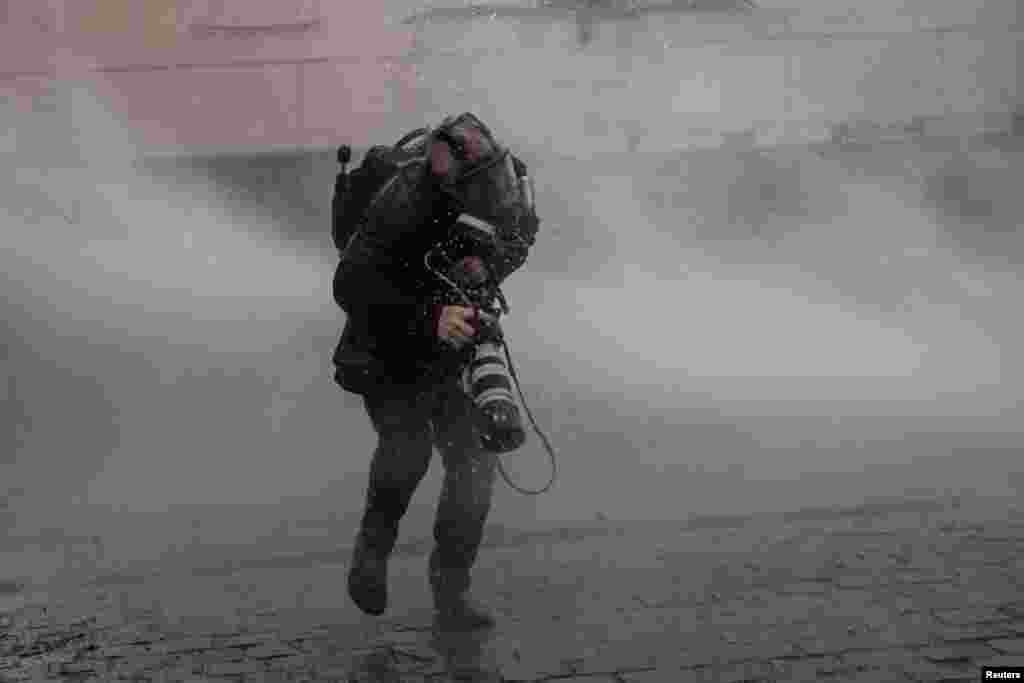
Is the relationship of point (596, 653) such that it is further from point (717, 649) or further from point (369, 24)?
point (369, 24)

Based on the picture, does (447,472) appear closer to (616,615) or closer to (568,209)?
(616,615)

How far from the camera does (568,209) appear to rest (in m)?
10.6

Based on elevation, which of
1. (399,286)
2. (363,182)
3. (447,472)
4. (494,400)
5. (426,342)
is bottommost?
(447,472)

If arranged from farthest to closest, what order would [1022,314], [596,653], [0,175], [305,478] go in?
[0,175] < [1022,314] < [305,478] < [596,653]

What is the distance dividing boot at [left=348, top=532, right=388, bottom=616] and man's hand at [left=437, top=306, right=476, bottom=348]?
84cm

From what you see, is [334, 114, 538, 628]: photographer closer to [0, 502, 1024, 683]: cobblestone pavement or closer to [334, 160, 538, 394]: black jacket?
[334, 160, 538, 394]: black jacket

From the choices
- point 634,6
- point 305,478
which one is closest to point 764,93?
point 634,6

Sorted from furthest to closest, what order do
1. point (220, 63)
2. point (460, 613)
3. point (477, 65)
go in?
point (220, 63)
point (477, 65)
point (460, 613)

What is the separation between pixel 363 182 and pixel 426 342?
601 mm

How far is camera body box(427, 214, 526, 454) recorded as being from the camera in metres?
4.13

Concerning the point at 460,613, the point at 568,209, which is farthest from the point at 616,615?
the point at 568,209

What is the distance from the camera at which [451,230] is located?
436 cm

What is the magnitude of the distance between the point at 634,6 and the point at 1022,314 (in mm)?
3926

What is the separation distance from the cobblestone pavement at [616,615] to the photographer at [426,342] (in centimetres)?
24
